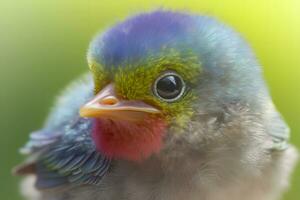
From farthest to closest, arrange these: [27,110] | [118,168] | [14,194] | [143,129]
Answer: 1. [27,110]
2. [14,194]
3. [118,168]
4. [143,129]

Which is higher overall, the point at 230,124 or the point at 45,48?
the point at 45,48

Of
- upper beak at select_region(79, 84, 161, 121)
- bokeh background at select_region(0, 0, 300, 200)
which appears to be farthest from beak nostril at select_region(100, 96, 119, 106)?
bokeh background at select_region(0, 0, 300, 200)

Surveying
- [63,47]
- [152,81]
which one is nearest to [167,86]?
[152,81]

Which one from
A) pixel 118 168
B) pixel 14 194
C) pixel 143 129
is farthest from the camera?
pixel 14 194

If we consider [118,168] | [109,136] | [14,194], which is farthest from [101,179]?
[14,194]

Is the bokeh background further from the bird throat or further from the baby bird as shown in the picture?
the bird throat

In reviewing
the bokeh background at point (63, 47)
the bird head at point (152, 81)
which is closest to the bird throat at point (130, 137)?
the bird head at point (152, 81)

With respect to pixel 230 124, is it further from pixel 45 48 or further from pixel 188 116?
pixel 45 48

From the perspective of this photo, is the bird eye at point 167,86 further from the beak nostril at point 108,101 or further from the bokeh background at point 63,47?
the bokeh background at point 63,47
